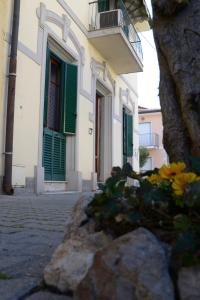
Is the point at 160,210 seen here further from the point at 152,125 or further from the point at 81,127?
the point at 152,125

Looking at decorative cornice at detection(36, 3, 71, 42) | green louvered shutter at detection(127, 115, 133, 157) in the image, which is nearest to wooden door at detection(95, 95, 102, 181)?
green louvered shutter at detection(127, 115, 133, 157)

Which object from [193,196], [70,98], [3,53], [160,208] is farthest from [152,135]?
[193,196]

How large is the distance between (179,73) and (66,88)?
8456 mm

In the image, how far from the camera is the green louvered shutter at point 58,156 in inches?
380

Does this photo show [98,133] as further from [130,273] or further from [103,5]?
[130,273]

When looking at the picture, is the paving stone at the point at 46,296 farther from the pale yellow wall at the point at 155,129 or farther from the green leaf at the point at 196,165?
the pale yellow wall at the point at 155,129

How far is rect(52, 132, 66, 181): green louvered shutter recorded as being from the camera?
31.6ft

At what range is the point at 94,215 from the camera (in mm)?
1628

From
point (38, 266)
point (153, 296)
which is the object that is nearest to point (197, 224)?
point (153, 296)

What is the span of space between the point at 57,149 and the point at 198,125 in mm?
8104

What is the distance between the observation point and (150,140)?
38094 millimetres

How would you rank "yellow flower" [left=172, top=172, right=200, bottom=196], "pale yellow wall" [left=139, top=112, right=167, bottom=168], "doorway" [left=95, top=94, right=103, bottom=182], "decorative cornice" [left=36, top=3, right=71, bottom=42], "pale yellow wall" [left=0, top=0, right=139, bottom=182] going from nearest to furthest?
"yellow flower" [left=172, top=172, right=200, bottom=196]
"pale yellow wall" [left=0, top=0, right=139, bottom=182]
"decorative cornice" [left=36, top=3, right=71, bottom=42]
"doorway" [left=95, top=94, right=103, bottom=182]
"pale yellow wall" [left=139, top=112, right=167, bottom=168]

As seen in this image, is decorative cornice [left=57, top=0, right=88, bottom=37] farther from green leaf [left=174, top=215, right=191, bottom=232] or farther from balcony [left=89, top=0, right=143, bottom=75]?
green leaf [left=174, top=215, right=191, bottom=232]

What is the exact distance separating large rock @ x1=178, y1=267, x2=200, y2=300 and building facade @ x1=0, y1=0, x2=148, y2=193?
633 cm
